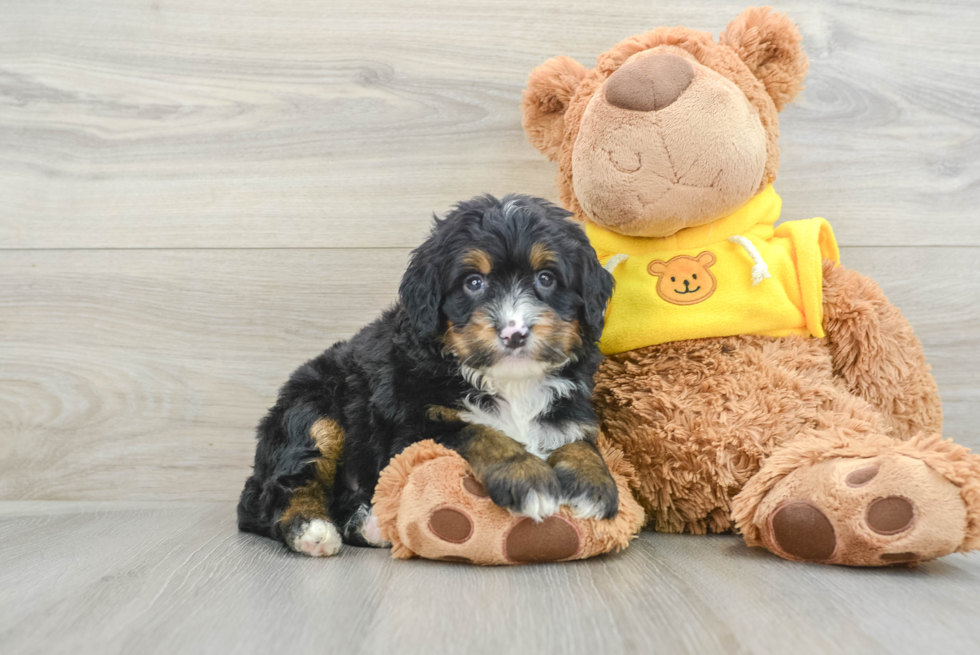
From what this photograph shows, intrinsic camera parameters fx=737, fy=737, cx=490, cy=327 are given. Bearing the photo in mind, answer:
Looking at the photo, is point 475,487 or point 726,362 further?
point 726,362

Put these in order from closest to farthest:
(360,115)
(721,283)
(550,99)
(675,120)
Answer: (675,120) → (721,283) → (550,99) → (360,115)

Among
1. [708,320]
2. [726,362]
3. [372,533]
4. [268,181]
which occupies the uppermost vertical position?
[268,181]

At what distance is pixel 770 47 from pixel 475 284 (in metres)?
1.08

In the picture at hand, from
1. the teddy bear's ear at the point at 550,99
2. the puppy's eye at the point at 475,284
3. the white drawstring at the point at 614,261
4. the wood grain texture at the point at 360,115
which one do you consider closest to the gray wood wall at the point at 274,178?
the wood grain texture at the point at 360,115

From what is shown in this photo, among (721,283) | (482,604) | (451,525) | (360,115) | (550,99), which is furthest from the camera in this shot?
(360,115)

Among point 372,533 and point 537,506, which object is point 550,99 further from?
point 372,533

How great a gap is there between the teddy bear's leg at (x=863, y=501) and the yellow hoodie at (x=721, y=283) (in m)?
0.36

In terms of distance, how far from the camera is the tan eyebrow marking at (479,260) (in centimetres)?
167

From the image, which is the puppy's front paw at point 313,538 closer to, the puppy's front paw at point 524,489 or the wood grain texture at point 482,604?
the wood grain texture at point 482,604

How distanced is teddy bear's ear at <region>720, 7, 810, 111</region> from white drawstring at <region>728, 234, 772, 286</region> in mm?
463

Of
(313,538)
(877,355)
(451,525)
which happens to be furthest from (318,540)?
(877,355)

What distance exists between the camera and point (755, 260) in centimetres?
189

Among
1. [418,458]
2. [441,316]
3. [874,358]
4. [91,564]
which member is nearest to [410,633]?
[418,458]

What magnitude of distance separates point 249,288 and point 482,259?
1294mm
